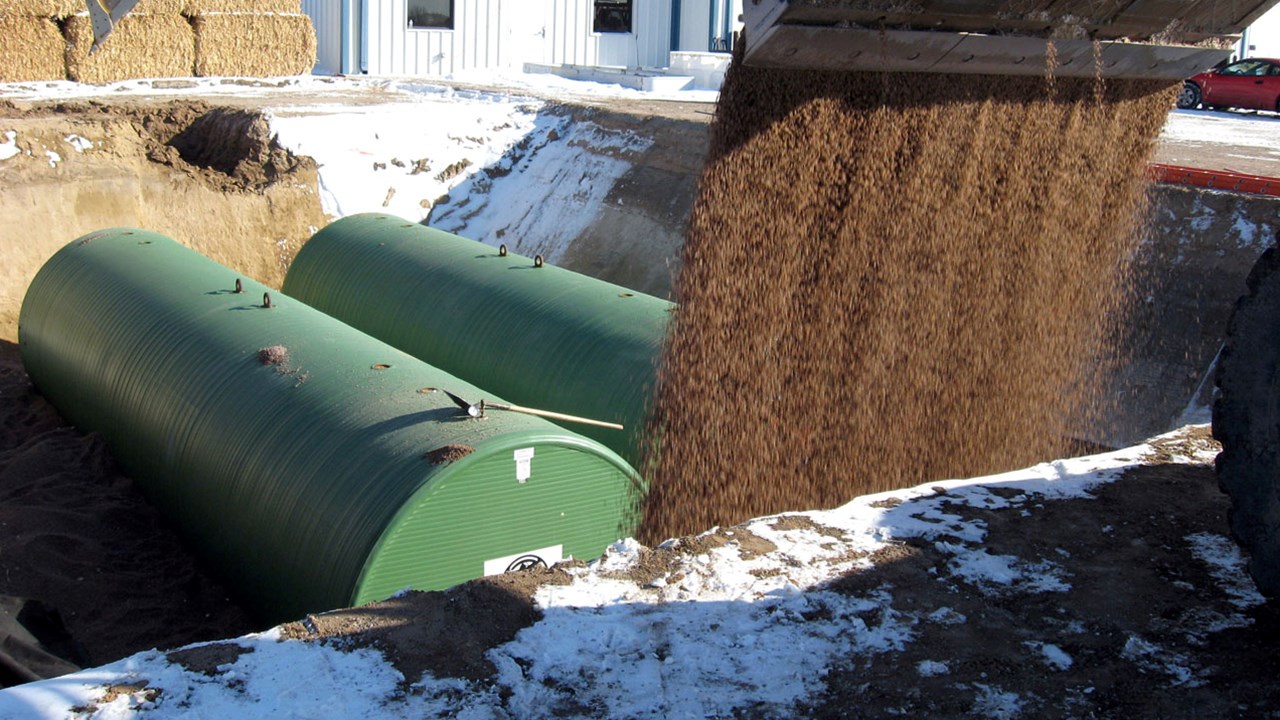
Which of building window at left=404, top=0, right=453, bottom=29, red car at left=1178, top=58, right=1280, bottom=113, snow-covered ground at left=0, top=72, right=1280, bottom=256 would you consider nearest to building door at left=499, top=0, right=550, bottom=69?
building window at left=404, top=0, right=453, bottom=29

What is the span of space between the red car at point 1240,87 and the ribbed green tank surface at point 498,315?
19422 millimetres

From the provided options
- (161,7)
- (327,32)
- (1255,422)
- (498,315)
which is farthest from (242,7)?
(1255,422)

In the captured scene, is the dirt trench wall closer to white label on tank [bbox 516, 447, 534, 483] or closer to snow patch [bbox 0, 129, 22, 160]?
snow patch [bbox 0, 129, 22, 160]

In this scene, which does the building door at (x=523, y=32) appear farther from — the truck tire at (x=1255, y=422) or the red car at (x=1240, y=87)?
the truck tire at (x=1255, y=422)

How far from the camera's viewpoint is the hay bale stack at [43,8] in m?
15.9

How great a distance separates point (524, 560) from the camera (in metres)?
5.89

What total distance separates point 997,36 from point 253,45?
15.9 metres

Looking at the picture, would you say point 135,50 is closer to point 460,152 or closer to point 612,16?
point 460,152

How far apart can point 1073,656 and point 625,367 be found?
159 inches

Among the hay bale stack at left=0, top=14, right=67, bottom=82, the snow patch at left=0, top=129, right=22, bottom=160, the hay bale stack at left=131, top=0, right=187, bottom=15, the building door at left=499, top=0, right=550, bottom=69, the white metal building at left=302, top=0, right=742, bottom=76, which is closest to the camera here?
the snow patch at left=0, top=129, right=22, bottom=160

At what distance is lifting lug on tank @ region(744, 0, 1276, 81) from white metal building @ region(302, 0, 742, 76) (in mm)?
16726

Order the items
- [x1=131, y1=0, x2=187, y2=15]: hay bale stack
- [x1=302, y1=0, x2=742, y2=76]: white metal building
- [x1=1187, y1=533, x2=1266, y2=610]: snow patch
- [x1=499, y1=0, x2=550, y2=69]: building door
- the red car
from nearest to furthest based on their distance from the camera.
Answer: [x1=1187, y1=533, x2=1266, y2=610]: snow patch → [x1=131, y1=0, x2=187, y2=15]: hay bale stack → [x1=302, y1=0, x2=742, y2=76]: white metal building → [x1=499, y1=0, x2=550, y2=69]: building door → the red car

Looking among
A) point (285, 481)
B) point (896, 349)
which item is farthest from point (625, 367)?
point (285, 481)

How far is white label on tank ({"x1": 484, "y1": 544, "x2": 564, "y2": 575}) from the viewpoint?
5766 mm
